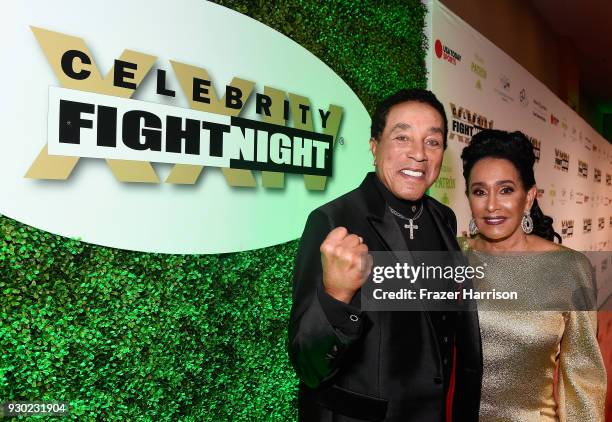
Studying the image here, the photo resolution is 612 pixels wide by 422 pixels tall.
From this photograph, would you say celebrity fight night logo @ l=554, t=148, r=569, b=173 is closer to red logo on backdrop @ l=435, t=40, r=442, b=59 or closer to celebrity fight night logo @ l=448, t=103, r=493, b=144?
celebrity fight night logo @ l=448, t=103, r=493, b=144

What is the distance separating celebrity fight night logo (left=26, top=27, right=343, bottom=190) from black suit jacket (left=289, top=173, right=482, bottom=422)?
49cm

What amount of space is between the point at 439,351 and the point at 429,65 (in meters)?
2.01

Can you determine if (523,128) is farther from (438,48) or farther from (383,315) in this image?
(383,315)

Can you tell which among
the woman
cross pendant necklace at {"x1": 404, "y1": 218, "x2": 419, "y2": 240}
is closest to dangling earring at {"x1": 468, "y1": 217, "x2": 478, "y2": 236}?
the woman

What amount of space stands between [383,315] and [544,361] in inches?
27.1

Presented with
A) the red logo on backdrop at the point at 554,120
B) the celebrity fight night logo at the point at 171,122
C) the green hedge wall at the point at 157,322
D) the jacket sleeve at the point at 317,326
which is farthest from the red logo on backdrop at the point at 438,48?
the red logo on backdrop at the point at 554,120

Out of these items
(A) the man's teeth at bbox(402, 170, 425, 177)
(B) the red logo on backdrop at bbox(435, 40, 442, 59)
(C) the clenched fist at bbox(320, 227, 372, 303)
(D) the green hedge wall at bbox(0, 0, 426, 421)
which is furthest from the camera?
(B) the red logo on backdrop at bbox(435, 40, 442, 59)

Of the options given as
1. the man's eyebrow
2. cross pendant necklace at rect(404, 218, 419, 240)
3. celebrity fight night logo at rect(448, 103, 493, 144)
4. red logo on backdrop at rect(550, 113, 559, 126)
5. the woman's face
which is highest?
red logo on backdrop at rect(550, 113, 559, 126)

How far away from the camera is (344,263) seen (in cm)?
112

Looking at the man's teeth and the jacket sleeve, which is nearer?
the jacket sleeve

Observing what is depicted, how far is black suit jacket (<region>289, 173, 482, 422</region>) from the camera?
113 cm

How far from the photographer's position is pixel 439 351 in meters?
1.37

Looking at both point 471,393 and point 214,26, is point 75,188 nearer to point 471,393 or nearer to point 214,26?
point 214,26

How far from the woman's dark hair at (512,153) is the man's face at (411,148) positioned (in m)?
0.38
